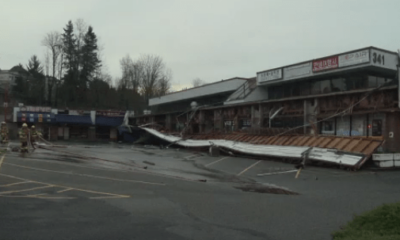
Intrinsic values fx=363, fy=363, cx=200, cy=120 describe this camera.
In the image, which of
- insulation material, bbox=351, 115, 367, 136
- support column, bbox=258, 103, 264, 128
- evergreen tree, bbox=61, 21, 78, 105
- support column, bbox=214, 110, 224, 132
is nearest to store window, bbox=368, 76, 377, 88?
insulation material, bbox=351, 115, 367, 136

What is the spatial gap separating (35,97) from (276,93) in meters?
55.0

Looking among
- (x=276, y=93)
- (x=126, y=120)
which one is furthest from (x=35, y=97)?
(x=276, y=93)

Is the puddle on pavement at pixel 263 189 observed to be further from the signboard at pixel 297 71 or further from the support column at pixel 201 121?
the support column at pixel 201 121

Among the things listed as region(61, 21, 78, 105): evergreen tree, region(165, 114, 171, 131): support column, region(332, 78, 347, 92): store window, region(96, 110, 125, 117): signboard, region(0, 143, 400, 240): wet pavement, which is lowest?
region(0, 143, 400, 240): wet pavement

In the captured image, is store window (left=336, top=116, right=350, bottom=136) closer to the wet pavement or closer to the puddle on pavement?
the wet pavement

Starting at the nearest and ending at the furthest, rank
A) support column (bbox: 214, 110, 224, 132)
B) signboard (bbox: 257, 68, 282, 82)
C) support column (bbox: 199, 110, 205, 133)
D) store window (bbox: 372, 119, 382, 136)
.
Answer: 1. store window (bbox: 372, 119, 382, 136)
2. signboard (bbox: 257, 68, 282, 82)
3. support column (bbox: 214, 110, 224, 132)
4. support column (bbox: 199, 110, 205, 133)

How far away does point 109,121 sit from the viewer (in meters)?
61.6

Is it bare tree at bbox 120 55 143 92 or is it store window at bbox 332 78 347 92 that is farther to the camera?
bare tree at bbox 120 55 143 92

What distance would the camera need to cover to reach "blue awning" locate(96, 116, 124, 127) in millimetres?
60812

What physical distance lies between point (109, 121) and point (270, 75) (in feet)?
116

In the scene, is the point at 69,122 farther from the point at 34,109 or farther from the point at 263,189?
the point at 263,189

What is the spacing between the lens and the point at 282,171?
693 inches

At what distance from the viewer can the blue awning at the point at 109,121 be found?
60812mm

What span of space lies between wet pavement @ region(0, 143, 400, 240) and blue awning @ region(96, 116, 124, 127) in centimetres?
4521
